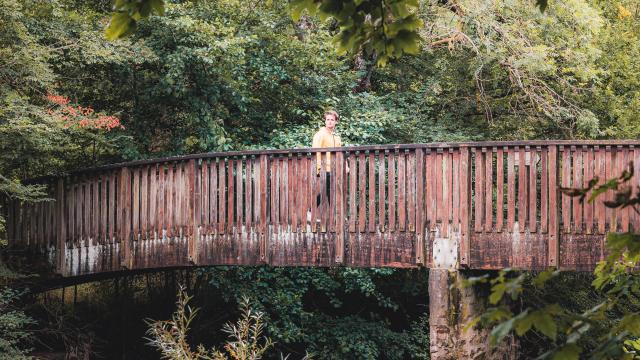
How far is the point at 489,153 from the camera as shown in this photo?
10492mm

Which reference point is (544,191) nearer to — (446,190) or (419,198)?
(446,190)

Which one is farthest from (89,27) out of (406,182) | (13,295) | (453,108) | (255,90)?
(453,108)

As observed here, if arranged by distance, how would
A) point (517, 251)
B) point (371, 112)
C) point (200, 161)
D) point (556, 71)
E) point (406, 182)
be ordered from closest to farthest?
1. point (517, 251)
2. point (406, 182)
3. point (200, 161)
4. point (371, 112)
5. point (556, 71)

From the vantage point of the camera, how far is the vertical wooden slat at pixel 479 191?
10.3 meters

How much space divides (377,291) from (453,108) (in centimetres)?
405

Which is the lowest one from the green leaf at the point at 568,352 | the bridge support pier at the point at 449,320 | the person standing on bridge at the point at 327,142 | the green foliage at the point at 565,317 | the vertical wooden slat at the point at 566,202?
the bridge support pier at the point at 449,320

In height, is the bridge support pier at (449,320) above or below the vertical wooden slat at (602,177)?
below

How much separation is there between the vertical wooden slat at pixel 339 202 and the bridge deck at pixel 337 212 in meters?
0.02

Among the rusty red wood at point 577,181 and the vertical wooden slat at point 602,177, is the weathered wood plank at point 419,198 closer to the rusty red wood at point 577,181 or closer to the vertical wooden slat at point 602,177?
the rusty red wood at point 577,181

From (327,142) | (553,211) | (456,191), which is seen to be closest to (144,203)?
(327,142)

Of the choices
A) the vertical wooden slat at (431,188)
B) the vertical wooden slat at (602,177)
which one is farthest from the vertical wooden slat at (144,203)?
the vertical wooden slat at (602,177)

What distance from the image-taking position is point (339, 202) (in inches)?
437

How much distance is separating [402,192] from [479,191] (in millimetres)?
903

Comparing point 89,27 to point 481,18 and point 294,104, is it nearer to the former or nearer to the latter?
point 294,104
